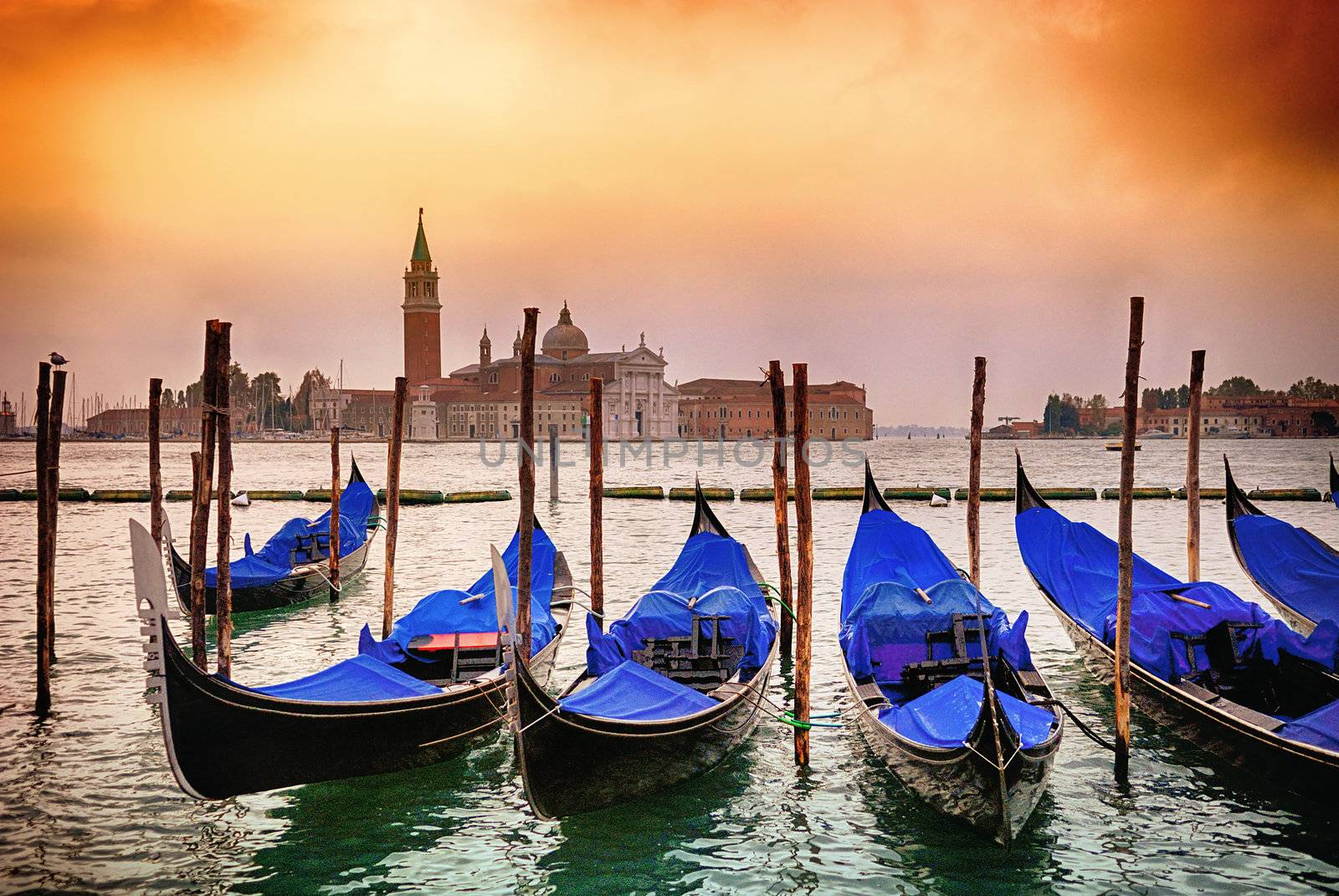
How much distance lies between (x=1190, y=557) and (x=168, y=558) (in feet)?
25.2

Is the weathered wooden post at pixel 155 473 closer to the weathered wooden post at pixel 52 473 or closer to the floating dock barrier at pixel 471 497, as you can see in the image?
the weathered wooden post at pixel 52 473

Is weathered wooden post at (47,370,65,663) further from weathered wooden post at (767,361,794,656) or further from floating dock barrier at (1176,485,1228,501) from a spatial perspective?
floating dock barrier at (1176,485,1228,501)

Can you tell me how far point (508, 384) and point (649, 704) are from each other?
70.5 meters

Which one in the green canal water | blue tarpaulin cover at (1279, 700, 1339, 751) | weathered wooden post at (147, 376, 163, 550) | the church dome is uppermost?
the church dome

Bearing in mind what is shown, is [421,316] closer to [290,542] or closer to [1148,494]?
[1148,494]

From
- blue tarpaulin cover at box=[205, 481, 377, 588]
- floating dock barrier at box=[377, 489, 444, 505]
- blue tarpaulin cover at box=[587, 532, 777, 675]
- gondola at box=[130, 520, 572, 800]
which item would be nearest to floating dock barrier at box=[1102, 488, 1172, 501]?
floating dock barrier at box=[377, 489, 444, 505]

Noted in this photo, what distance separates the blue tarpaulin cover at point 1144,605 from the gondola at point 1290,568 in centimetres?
107

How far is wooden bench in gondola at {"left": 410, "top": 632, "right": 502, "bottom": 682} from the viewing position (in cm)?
609

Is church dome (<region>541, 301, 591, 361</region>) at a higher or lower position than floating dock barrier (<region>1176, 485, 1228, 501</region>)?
higher

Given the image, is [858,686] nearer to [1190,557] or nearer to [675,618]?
[675,618]

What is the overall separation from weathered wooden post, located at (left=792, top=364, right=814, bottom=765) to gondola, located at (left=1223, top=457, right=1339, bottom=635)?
3933 millimetres

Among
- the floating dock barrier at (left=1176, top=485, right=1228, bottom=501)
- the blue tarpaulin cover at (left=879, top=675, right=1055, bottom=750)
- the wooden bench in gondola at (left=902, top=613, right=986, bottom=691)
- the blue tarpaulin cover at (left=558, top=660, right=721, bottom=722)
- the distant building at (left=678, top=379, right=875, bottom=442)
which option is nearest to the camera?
the blue tarpaulin cover at (left=879, top=675, right=1055, bottom=750)

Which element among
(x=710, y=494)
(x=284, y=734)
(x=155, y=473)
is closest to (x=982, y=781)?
(x=284, y=734)

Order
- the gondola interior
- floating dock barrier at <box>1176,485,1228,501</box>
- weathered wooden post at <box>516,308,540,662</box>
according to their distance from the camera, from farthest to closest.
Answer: floating dock barrier at <box>1176,485,1228,501</box> < weathered wooden post at <box>516,308,540,662</box> < the gondola interior
